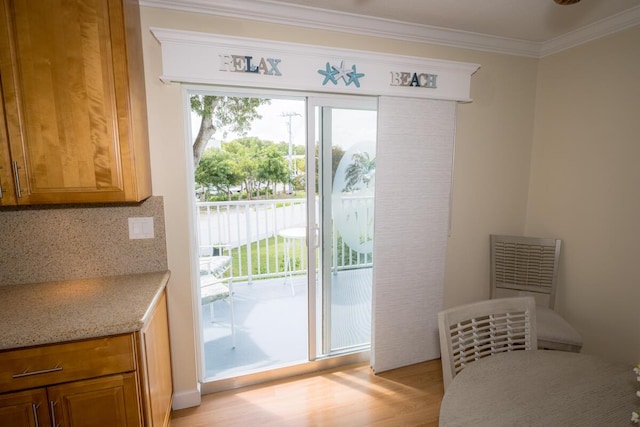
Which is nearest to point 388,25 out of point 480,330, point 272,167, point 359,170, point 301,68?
point 301,68

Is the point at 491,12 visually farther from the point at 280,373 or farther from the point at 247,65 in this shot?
the point at 280,373

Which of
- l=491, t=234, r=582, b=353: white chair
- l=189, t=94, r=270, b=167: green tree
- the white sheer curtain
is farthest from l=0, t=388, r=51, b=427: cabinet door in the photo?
l=491, t=234, r=582, b=353: white chair

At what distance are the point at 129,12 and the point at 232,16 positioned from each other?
52 centimetres

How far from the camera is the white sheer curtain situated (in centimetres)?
215

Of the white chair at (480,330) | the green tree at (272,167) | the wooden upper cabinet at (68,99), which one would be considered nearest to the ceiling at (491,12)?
the wooden upper cabinet at (68,99)

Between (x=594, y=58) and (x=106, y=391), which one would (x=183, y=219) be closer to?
(x=106, y=391)

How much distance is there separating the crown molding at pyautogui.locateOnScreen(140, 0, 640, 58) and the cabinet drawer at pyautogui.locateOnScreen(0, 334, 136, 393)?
168 centimetres

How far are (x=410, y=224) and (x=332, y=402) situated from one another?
131 centimetres

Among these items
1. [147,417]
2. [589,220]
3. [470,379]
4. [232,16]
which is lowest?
[147,417]

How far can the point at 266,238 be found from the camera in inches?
147

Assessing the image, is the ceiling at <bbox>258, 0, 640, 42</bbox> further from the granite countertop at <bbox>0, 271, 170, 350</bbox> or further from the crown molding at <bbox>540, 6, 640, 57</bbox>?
the granite countertop at <bbox>0, 271, 170, 350</bbox>

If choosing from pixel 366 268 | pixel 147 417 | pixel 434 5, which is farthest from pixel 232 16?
pixel 147 417

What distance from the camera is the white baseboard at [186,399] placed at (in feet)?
6.44

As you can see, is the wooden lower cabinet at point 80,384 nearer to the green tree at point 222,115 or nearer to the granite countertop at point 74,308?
the granite countertop at point 74,308
